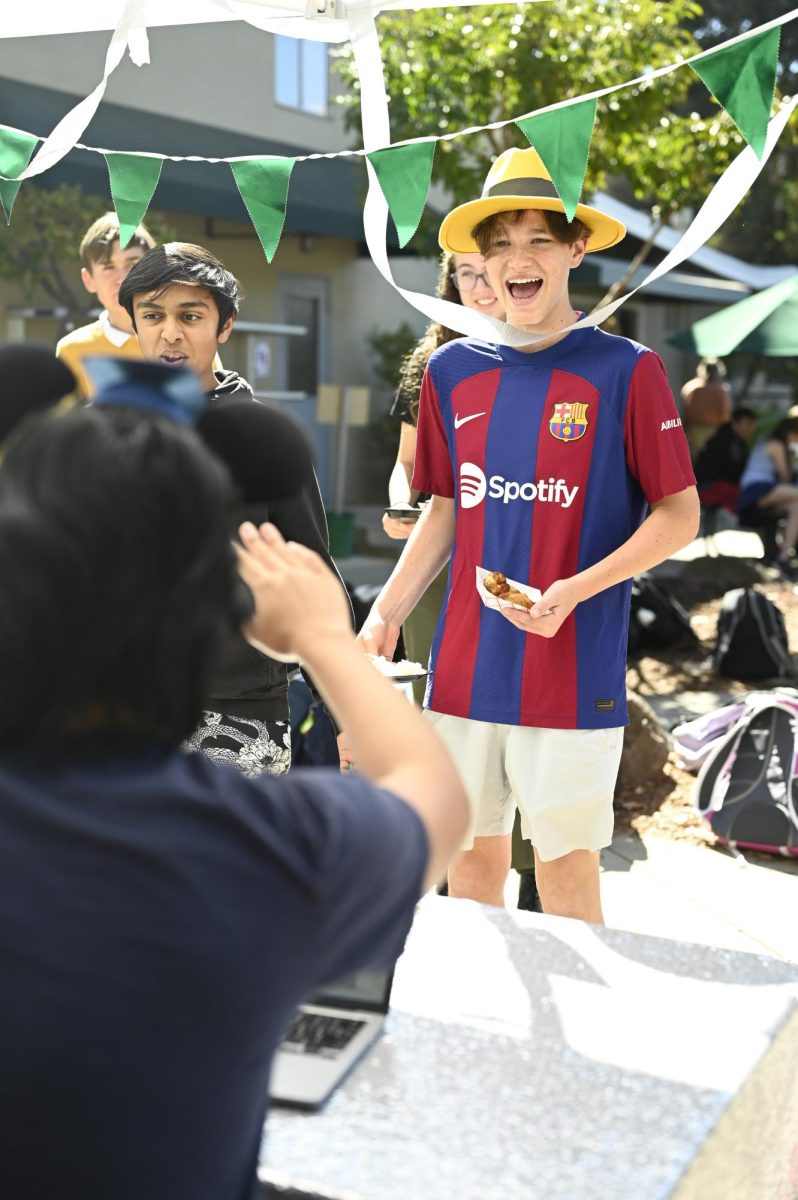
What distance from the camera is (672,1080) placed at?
1538mm

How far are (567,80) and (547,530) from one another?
6020mm

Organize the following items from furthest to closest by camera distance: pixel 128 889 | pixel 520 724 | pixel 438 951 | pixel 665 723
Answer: pixel 665 723 < pixel 520 724 < pixel 438 951 < pixel 128 889

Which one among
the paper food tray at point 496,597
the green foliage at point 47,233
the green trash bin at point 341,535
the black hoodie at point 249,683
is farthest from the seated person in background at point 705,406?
the black hoodie at point 249,683

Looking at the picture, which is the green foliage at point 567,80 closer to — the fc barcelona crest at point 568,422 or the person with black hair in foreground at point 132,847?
the fc barcelona crest at point 568,422

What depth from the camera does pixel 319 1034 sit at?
5.33ft

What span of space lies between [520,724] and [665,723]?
157 inches

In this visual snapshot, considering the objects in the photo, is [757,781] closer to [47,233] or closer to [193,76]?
[47,233]

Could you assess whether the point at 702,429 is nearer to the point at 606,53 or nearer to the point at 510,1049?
the point at 606,53

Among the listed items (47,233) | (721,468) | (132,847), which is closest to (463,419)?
(132,847)

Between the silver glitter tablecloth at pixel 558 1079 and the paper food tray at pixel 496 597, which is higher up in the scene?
the paper food tray at pixel 496 597

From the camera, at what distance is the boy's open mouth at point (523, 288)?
2.87 metres

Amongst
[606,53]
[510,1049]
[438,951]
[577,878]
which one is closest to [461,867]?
[577,878]

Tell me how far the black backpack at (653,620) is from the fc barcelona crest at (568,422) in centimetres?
547

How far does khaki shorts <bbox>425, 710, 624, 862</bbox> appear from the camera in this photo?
9.37ft
